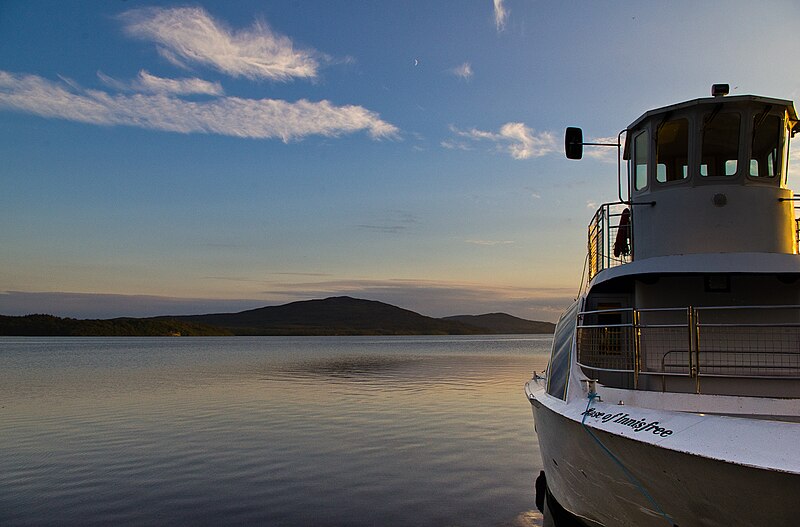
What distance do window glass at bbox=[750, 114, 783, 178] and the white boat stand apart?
17mm

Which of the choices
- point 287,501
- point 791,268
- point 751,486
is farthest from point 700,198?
point 287,501

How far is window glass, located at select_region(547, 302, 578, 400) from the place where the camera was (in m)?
8.80

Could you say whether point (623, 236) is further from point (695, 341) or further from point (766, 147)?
point (695, 341)

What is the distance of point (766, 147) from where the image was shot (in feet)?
30.9

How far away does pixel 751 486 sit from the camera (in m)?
4.84

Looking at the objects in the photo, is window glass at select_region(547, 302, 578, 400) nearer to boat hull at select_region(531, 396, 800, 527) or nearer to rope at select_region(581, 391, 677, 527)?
boat hull at select_region(531, 396, 800, 527)

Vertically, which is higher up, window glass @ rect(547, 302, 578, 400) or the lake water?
window glass @ rect(547, 302, 578, 400)

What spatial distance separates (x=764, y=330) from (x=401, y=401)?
65.7 ft

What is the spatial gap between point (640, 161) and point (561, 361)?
3.18 m

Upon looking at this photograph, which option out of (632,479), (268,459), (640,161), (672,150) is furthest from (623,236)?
(268,459)

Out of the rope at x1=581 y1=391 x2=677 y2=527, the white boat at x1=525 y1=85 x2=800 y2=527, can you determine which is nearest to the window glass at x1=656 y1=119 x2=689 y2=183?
the white boat at x1=525 y1=85 x2=800 y2=527

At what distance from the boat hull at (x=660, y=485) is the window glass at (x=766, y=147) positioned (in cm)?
469

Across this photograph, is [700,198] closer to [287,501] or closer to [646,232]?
[646,232]

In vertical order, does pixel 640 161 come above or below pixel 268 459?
above
